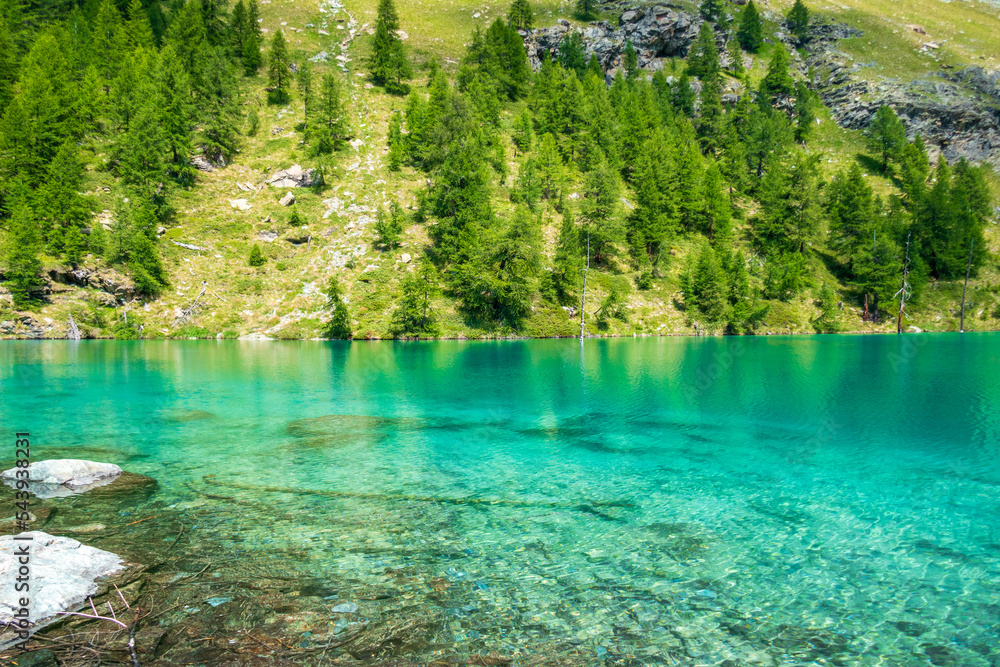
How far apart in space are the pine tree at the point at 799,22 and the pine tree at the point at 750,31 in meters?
12.3

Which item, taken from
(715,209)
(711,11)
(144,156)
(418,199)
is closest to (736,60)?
(711,11)

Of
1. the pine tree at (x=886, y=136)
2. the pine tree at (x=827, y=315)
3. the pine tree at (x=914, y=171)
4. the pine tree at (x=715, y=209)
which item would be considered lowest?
the pine tree at (x=827, y=315)

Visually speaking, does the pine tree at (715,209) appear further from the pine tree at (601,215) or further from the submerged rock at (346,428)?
the submerged rock at (346,428)

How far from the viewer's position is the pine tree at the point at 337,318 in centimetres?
6537

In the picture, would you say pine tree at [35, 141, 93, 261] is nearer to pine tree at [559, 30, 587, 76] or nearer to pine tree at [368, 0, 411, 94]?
pine tree at [368, 0, 411, 94]

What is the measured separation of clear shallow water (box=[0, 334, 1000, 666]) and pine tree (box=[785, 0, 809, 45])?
6929 inches

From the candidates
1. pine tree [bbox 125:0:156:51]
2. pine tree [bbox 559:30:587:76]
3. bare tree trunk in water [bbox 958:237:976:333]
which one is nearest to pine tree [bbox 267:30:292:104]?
pine tree [bbox 125:0:156:51]

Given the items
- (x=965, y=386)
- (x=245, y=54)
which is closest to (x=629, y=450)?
(x=965, y=386)

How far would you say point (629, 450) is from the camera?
17938 millimetres

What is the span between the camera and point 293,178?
8675 cm

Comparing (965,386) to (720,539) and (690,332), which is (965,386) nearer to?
(720,539)

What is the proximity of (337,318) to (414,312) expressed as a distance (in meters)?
10.4

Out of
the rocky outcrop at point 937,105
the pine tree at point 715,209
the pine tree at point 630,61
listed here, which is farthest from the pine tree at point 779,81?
the pine tree at point 715,209

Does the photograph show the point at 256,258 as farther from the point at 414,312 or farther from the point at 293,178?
the point at 414,312
